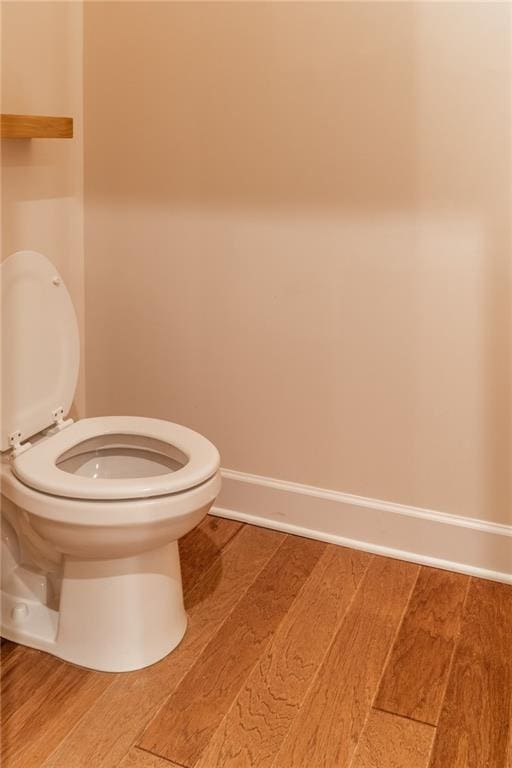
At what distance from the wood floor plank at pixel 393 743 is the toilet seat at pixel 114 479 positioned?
62cm

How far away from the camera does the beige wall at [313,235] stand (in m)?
2.01

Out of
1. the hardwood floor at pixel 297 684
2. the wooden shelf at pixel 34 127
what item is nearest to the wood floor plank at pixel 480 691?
the hardwood floor at pixel 297 684

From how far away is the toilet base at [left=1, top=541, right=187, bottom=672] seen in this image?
1754 mm

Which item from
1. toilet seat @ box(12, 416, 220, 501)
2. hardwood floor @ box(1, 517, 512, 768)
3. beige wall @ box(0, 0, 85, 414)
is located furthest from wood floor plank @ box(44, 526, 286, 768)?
beige wall @ box(0, 0, 85, 414)

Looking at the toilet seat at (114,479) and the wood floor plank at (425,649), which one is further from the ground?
the toilet seat at (114,479)

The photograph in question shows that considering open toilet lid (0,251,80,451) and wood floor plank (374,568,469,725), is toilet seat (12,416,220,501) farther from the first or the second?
wood floor plank (374,568,469,725)

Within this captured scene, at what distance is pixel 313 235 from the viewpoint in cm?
219

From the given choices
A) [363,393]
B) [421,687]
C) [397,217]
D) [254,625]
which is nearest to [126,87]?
[397,217]

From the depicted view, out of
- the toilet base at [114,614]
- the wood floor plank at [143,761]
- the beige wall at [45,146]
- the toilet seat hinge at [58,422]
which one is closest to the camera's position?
the wood floor plank at [143,761]

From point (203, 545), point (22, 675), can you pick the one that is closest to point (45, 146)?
point (203, 545)

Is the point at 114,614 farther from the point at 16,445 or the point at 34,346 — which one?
the point at 34,346

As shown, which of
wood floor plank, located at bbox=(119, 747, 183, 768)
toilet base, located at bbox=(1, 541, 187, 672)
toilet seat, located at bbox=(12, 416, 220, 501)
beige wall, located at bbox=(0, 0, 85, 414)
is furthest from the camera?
beige wall, located at bbox=(0, 0, 85, 414)

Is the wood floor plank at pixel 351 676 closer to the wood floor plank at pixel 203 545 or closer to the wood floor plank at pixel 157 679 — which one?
the wood floor plank at pixel 157 679

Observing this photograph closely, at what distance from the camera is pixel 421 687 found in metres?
1.75
